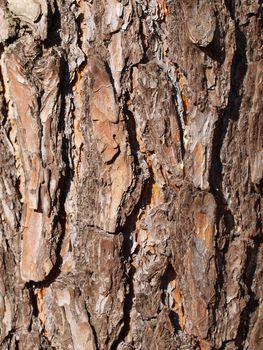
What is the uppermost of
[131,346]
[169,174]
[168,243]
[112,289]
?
[169,174]

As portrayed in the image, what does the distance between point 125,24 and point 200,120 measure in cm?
23

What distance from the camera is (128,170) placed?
1291mm

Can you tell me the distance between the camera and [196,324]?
4.54 ft

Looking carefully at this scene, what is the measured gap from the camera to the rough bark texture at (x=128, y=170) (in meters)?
1.26

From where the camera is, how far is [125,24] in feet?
4.12

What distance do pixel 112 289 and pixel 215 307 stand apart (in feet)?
0.72

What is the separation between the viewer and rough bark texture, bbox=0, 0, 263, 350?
4.13ft

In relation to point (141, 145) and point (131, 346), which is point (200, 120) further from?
point (131, 346)

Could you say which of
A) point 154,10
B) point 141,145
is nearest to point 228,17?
point 154,10

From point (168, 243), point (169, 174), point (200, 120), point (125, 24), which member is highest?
point (125, 24)

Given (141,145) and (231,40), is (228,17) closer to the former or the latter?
(231,40)

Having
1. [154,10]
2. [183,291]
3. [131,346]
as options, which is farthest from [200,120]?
[131,346]

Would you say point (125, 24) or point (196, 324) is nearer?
point (125, 24)

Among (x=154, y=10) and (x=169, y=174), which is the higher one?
(x=154, y=10)
